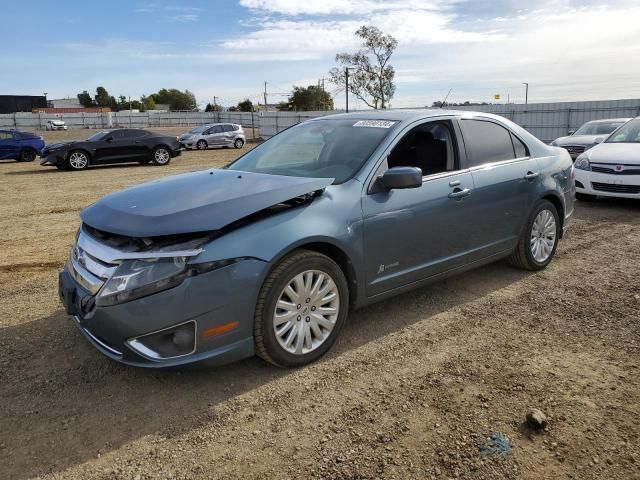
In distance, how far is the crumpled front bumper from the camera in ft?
9.41

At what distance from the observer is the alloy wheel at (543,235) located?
5.16 meters

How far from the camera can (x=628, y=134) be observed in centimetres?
936

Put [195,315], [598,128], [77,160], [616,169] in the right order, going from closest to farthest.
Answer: [195,315]
[616,169]
[598,128]
[77,160]

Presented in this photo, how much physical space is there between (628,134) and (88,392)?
9689mm

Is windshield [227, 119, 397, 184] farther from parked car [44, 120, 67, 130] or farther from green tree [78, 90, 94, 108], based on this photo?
green tree [78, 90, 94, 108]

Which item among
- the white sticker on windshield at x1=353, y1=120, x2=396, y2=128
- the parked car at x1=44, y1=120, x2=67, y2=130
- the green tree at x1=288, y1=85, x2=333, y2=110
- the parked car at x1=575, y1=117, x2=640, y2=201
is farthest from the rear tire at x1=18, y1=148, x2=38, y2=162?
the green tree at x1=288, y1=85, x2=333, y2=110

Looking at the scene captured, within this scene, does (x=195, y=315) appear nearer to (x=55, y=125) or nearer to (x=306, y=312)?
(x=306, y=312)

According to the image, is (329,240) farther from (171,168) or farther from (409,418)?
(171,168)

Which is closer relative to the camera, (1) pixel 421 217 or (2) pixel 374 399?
(2) pixel 374 399

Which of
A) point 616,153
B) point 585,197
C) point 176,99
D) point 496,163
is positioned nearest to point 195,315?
point 496,163

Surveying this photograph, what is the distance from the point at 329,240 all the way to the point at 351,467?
4.64 feet

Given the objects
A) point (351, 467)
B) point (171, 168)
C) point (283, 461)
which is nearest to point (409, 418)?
point (351, 467)

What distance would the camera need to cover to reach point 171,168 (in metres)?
17.4

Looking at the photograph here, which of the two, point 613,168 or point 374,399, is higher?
point 613,168
